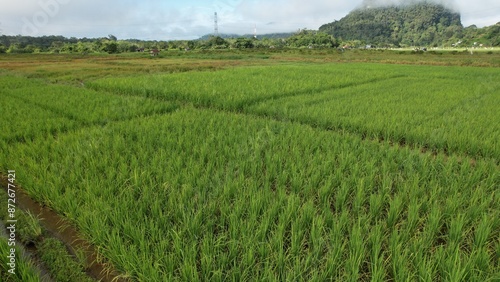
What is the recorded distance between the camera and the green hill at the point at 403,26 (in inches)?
4071

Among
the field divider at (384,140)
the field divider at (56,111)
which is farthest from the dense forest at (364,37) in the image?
the field divider at (384,140)

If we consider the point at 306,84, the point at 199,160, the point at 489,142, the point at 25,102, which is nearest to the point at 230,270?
the point at 199,160

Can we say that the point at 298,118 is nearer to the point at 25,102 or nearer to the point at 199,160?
the point at 199,160

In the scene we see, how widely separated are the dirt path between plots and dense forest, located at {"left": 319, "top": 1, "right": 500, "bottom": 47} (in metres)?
101

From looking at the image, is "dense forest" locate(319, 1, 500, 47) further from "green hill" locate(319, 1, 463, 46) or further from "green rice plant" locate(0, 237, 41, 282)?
"green rice plant" locate(0, 237, 41, 282)

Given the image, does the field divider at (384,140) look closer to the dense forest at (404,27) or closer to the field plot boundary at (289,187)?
the field plot boundary at (289,187)

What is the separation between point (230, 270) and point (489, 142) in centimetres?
485

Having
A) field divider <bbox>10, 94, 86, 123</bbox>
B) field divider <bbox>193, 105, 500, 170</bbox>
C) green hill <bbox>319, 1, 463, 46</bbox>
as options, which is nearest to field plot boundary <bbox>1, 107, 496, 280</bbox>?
field divider <bbox>193, 105, 500, 170</bbox>

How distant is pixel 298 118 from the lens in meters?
6.51

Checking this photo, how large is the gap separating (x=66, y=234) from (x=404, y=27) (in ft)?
455

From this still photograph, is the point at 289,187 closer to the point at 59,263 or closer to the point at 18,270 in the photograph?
the point at 59,263

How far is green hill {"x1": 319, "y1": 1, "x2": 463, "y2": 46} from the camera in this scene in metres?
103

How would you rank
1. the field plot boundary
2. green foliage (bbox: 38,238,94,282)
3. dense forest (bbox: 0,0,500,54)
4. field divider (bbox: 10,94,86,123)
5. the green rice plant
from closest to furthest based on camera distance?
the green rice plant
green foliage (bbox: 38,238,94,282)
the field plot boundary
field divider (bbox: 10,94,86,123)
dense forest (bbox: 0,0,500,54)

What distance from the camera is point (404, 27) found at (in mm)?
116375
